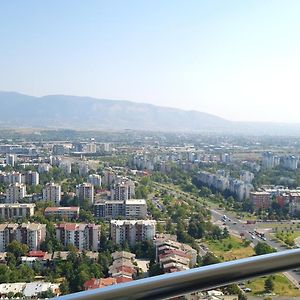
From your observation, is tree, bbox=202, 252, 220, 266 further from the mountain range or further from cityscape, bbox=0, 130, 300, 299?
the mountain range

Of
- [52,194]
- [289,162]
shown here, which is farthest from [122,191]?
[289,162]

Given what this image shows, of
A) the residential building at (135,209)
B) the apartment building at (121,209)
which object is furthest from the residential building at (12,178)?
the residential building at (135,209)

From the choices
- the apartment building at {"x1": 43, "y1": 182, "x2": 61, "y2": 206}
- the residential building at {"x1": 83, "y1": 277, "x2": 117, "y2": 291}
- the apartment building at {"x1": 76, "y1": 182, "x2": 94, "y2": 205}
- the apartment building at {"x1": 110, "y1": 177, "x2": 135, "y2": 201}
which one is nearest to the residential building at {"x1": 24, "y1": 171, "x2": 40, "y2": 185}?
the apartment building at {"x1": 43, "y1": 182, "x2": 61, "y2": 206}

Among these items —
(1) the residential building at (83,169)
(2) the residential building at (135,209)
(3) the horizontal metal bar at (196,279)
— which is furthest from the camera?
(1) the residential building at (83,169)

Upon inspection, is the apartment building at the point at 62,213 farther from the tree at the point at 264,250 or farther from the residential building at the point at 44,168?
the residential building at the point at 44,168

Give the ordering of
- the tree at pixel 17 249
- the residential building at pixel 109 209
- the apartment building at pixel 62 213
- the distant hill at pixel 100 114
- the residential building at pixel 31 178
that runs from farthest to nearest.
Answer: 1. the distant hill at pixel 100 114
2. the residential building at pixel 31 178
3. the residential building at pixel 109 209
4. the apartment building at pixel 62 213
5. the tree at pixel 17 249

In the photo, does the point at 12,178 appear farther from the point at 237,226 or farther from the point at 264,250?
the point at 264,250
